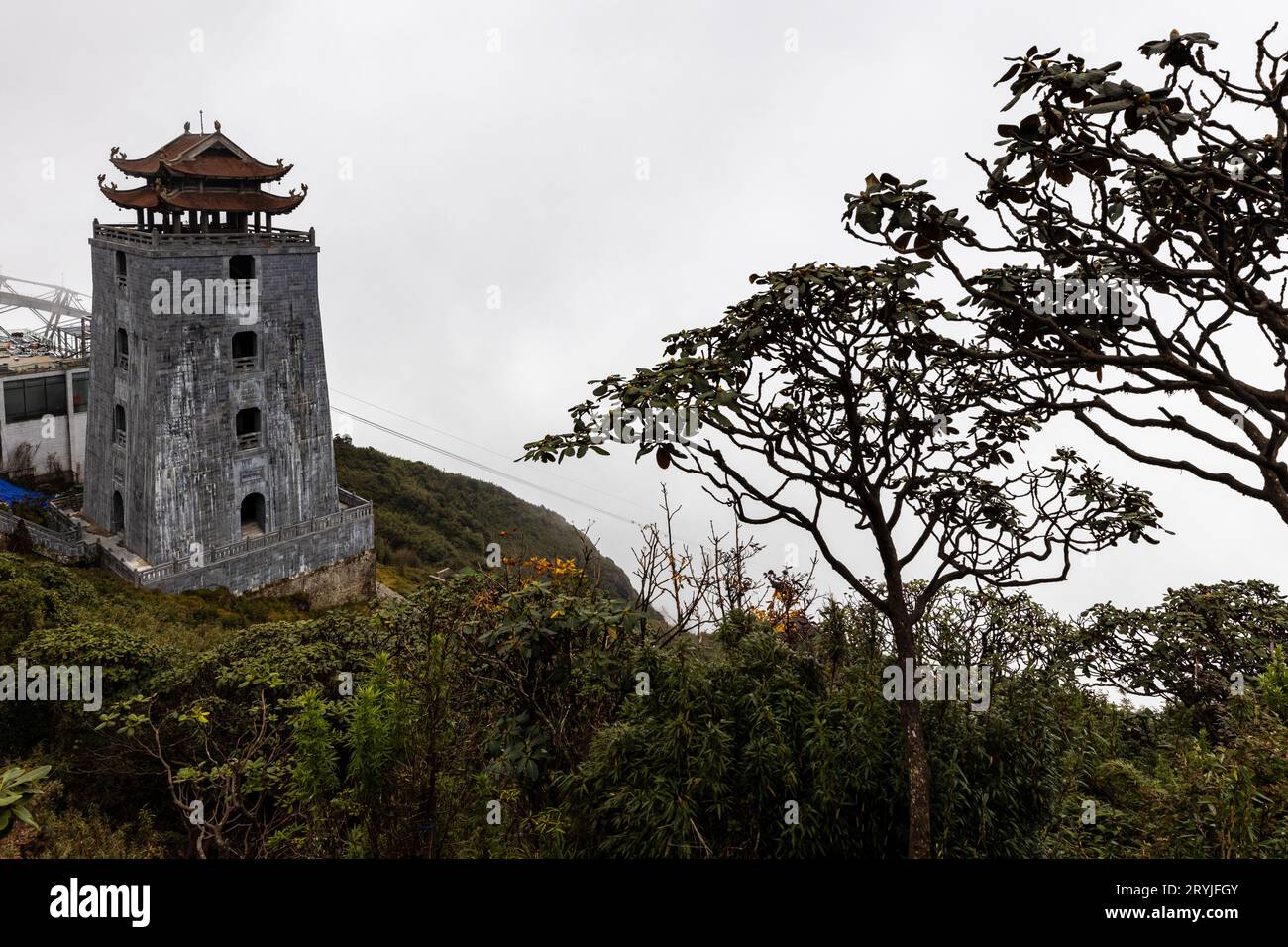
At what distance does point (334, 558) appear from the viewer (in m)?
27.9

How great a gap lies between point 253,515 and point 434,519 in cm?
1532

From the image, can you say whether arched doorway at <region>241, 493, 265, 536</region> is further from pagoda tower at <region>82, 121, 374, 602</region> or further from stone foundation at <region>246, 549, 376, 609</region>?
stone foundation at <region>246, 549, 376, 609</region>

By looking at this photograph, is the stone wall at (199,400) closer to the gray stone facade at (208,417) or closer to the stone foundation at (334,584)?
the gray stone facade at (208,417)

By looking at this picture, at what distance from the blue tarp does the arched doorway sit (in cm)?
587

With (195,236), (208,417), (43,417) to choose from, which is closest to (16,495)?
(43,417)

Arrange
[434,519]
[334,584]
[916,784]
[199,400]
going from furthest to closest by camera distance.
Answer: [434,519] → [334,584] → [199,400] → [916,784]

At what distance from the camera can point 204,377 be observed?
24156mm

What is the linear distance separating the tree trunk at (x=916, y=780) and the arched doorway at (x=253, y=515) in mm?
23643

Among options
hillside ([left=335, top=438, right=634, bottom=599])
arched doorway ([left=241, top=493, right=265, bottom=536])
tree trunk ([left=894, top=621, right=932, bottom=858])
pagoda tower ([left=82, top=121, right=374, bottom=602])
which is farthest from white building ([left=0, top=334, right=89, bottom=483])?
tree trunk ([left=894, top=621, right=932, bottom=858])

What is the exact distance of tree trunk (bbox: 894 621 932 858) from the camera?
6426 millimetres

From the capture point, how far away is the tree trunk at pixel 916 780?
6.43m

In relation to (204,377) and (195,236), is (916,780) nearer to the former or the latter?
(204,377)
